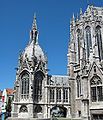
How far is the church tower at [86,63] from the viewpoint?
2281 inches

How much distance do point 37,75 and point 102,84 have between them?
19988 mm

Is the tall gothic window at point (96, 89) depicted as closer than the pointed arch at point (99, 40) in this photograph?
Yes

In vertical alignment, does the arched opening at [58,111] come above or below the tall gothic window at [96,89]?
below

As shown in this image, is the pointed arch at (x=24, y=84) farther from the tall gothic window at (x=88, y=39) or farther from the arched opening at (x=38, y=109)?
the tall gothic window at (x=88, y=39)

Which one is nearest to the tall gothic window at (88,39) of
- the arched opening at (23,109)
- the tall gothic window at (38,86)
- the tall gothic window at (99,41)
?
the tall gothic window at (99,41)

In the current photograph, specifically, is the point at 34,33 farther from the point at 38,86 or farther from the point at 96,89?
the point at 96,89

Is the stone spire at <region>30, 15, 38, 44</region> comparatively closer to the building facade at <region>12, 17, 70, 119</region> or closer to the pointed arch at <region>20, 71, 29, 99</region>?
the building facade at <region>12, 17, 70, 119</region>

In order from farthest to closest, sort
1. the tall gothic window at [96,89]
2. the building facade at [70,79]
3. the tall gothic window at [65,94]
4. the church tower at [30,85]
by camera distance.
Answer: the tall gothic window at [65,94] → the church tower at [30,85] → the building facade at [70,79] → the tall gothic window at [96,89]

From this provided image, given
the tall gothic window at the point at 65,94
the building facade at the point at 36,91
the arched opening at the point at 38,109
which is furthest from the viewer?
the tall gothic window at the point at 65,94

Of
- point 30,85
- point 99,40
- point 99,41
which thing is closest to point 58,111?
point 30,85

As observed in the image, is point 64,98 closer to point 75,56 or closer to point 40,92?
point 40,92

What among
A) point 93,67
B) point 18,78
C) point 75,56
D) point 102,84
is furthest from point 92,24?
point 18,78

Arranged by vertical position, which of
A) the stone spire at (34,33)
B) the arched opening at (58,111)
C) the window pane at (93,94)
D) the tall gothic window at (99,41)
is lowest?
the arched opening at (58,111)

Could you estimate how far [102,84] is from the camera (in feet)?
189
